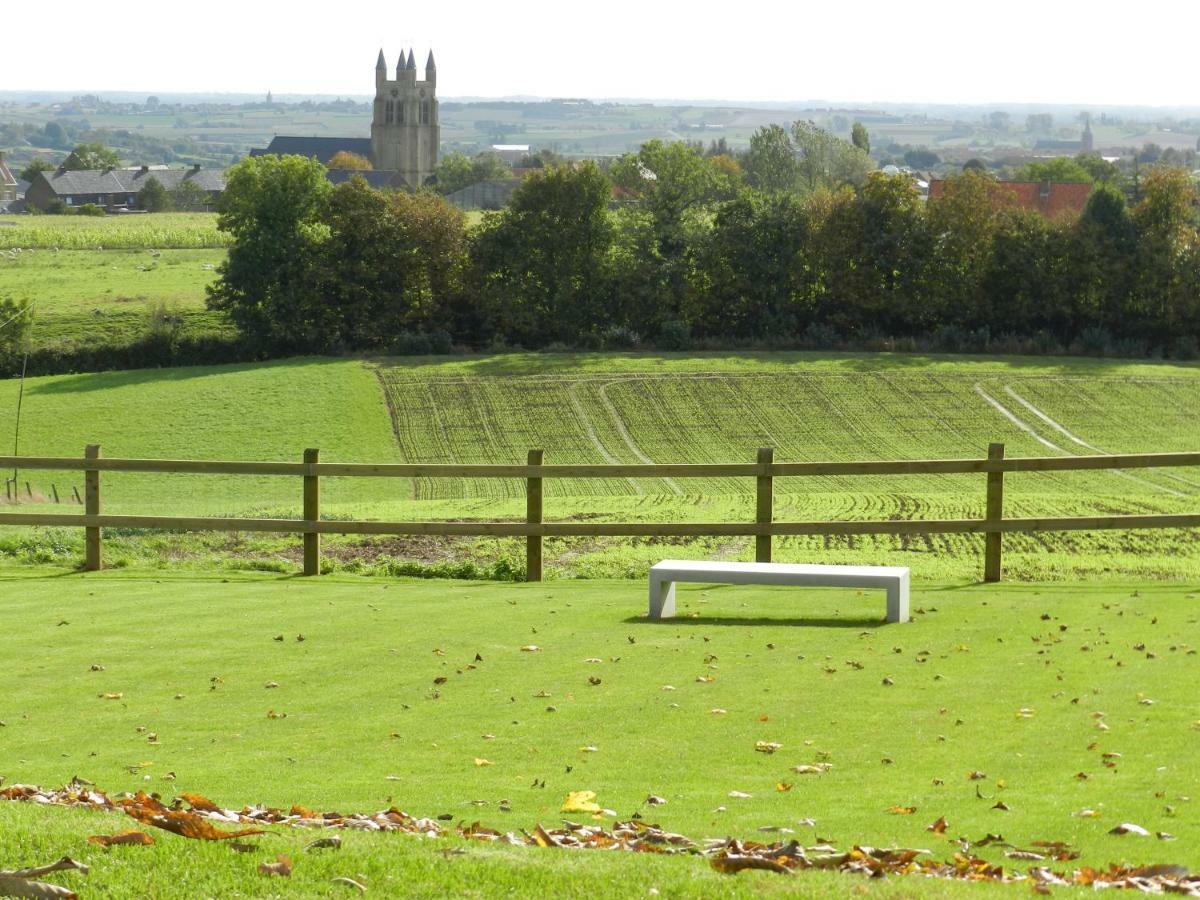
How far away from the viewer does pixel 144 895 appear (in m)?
5.82

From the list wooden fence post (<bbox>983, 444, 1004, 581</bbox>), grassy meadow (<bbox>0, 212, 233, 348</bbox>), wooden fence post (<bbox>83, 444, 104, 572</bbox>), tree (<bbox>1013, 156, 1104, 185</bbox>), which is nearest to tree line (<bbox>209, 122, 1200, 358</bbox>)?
grassy meadow (<bbox>0, 212, 233, 348</bbox>)

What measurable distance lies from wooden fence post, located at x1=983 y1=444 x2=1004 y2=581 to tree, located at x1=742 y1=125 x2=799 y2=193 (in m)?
103

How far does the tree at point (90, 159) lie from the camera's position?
19038 centimetres

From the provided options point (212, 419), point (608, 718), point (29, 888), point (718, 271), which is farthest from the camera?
point (718, 271)

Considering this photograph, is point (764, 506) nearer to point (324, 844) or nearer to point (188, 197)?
point (324, 844)

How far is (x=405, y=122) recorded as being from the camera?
601 ft

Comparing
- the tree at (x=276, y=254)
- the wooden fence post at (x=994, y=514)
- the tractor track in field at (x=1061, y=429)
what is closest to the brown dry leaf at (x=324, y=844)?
A: the wooden fence post at (x=994, y=514)

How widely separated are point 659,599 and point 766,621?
918 mm

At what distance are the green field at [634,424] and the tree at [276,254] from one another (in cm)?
327

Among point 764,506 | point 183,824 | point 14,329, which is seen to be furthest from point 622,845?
point 14,329

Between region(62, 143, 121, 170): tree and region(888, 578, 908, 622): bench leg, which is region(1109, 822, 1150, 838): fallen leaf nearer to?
region(888, 578, 908, 622): bench leg

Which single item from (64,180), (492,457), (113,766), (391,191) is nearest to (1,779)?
(113,766)

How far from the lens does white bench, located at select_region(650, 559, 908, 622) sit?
12430 millimetres

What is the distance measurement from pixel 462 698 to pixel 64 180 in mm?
170086
